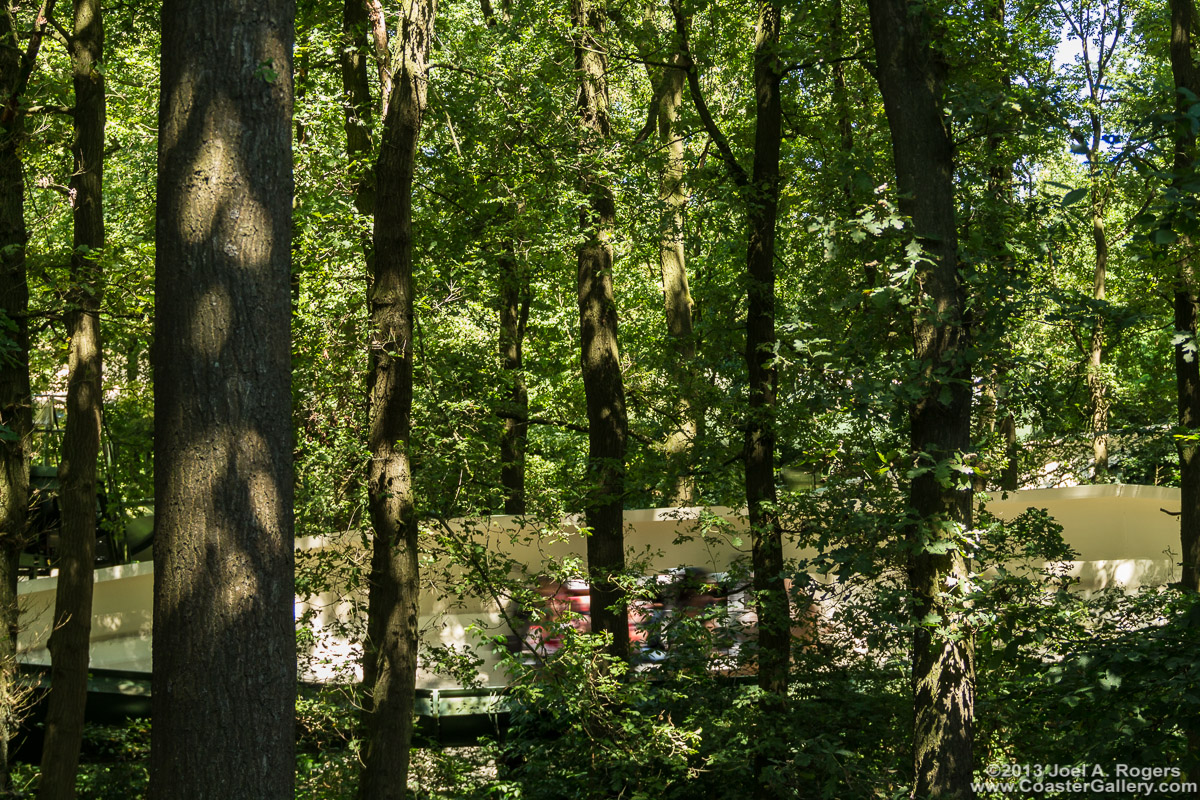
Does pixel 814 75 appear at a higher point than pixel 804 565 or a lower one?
higher

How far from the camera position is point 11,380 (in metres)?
8.18

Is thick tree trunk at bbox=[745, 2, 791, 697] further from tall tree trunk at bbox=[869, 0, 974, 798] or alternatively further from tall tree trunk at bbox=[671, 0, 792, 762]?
tall tree trunk at bbox=[869, 0, 974, 798]

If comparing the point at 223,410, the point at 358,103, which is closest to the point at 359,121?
the point at 358,103

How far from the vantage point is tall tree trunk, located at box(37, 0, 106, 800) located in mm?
8219

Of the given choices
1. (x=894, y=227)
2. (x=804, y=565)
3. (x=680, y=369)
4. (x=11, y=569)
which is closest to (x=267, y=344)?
(x=894, y=227)

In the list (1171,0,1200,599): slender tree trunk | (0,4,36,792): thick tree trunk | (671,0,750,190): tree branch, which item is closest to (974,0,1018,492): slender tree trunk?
(1171,0,1200,599): slender tree trunk

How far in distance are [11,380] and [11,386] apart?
51mm

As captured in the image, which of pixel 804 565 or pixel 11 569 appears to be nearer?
pixel 804 565

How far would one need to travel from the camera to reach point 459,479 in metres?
8.77

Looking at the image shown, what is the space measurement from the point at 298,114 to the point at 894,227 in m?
5.10

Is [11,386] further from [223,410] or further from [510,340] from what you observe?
[223,410]

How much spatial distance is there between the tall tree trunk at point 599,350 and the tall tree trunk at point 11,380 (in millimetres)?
5007

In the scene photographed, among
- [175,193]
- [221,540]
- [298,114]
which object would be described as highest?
[298,114]

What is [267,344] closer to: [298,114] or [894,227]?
[894,227]
